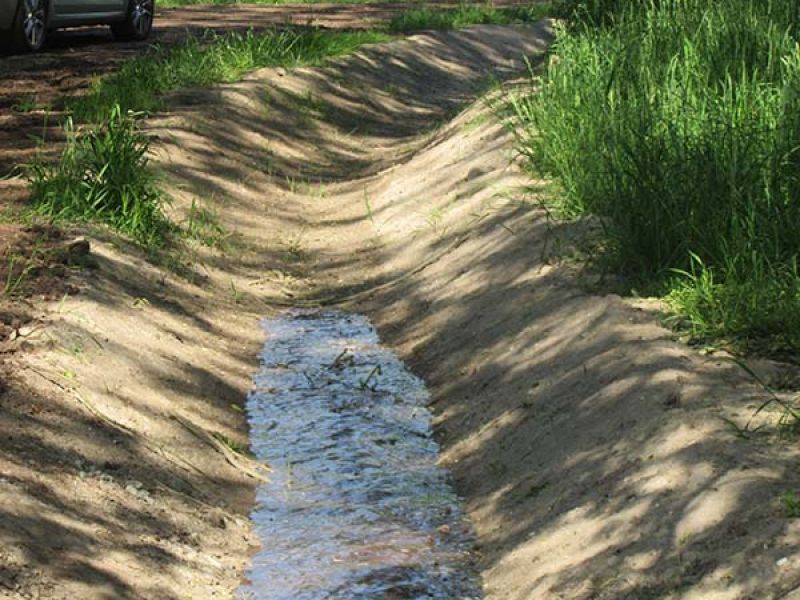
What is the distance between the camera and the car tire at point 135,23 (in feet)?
65.9

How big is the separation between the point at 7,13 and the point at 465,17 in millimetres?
9392

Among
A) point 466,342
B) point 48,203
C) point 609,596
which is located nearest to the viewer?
point 609,596

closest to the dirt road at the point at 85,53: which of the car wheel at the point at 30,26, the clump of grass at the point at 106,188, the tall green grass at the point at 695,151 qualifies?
the car wheel at the point at 30,26

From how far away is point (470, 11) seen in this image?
26.1 meters

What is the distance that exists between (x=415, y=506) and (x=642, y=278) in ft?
5.96

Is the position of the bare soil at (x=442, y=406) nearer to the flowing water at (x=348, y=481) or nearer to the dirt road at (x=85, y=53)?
the flowing water at (x=348, y=481)

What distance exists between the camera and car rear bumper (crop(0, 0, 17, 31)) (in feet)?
54.1

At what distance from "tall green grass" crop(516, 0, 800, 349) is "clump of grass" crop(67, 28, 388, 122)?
12.5ft

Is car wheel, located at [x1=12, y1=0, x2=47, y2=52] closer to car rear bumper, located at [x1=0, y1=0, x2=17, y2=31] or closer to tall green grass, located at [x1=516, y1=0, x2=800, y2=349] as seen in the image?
car rear bumper, located at [x1=0, y1=0, x2=17, y2=31]

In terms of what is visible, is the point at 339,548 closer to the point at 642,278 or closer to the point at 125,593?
the point at 125,593

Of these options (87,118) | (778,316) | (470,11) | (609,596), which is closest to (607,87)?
(778,316)

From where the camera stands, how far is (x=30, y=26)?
17.5 m

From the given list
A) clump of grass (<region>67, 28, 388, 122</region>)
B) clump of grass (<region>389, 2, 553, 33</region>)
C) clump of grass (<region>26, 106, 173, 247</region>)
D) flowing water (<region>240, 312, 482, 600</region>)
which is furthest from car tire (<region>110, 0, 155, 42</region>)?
flowing water (<region>240, 312, 482, 600</region>)

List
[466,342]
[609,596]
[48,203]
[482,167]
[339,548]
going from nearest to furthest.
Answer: [609,596], [339,548], [466,342], [48,203], [482,167]
